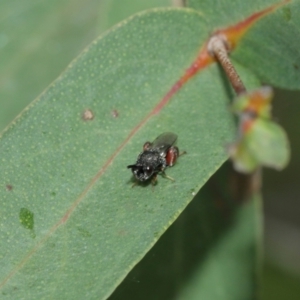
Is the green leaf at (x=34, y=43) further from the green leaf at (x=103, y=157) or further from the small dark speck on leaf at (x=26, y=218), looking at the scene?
the small dark speck on leaf at (x=26, y=218)

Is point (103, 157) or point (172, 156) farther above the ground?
point (172, 156)

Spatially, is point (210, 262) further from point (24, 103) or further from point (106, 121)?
point (24, 103)

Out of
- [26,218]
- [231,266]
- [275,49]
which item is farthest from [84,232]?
[231,266]

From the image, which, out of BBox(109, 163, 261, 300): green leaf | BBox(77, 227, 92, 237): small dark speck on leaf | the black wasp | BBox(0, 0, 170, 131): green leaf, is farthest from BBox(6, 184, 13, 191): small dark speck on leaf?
BBox(0, 0, 170, 131): green leaf

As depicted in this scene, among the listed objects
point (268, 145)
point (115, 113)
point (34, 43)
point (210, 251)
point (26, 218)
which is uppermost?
point (34, 43)

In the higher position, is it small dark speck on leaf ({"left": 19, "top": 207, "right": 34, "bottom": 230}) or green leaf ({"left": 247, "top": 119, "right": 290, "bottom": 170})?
green leaf ({"left": 247, "top": 119, "right": 290, "bottom": 170})

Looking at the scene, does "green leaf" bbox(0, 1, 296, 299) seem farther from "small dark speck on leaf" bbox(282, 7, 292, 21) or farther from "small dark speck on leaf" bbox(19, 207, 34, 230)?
"small dark speck on leaf" bbox(282, 7, 292, 21)

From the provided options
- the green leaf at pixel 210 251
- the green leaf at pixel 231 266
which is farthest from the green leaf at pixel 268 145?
the green leaf at pixel 231 266

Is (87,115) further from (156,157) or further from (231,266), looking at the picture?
(231,266)
